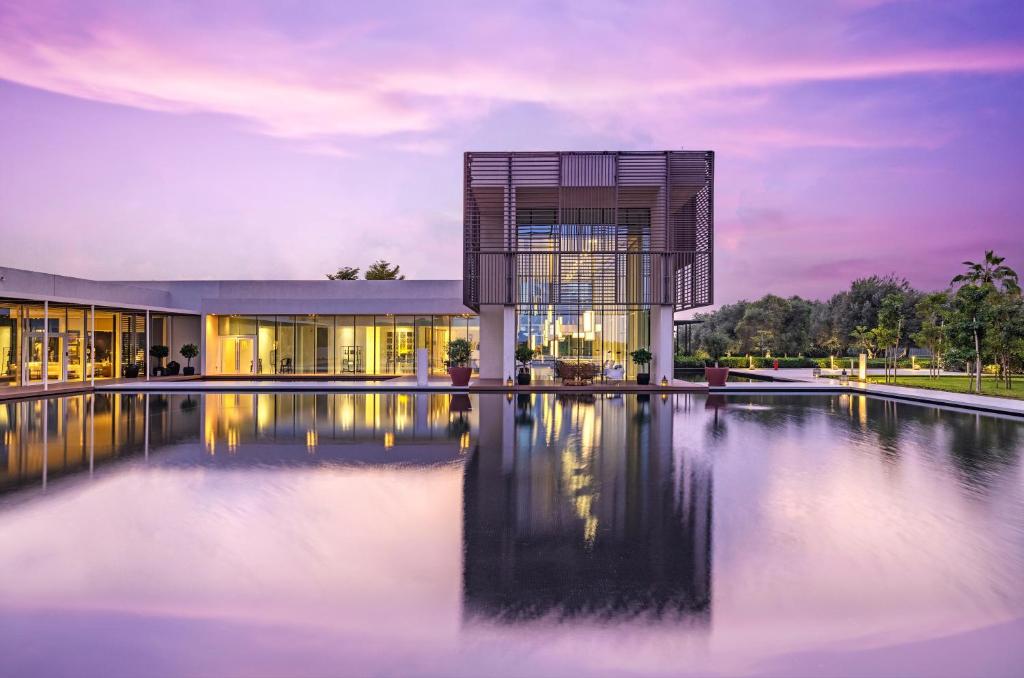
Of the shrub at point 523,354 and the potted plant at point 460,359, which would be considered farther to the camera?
the shrub at point 523,354

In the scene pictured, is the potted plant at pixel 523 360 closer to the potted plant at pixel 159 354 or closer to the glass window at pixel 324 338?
the glass window at pixel 324 338

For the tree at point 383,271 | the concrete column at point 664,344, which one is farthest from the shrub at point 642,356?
the tree at point 383,271

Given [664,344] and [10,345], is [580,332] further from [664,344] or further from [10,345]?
[10,345]

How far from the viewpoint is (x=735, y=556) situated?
4.68 m

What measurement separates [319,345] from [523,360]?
12.5 meters

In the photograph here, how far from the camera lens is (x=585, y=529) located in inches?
211

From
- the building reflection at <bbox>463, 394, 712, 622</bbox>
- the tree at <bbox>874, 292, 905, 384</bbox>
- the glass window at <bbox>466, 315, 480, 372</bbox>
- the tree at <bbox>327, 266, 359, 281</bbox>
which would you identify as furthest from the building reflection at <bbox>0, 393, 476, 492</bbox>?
the tree at <bbox>327, 266, 359, 281</bbox>

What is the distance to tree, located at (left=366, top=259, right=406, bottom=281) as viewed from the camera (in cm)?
6322

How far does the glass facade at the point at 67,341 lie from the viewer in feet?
75.4

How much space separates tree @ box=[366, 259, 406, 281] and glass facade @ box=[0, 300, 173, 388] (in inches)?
1333

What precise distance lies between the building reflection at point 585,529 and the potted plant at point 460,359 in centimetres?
1213

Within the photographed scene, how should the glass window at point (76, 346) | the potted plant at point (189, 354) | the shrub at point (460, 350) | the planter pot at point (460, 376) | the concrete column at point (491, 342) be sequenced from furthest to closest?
the potted plant at point (189, 354), the concrete column at point (491, 342), the glass window at point (76, 346), the shrub at point (460, 350), the planter pot at point (460, 376)

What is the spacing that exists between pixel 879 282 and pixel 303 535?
57.2 meters

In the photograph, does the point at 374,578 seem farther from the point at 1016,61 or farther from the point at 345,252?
the point at 345,252
